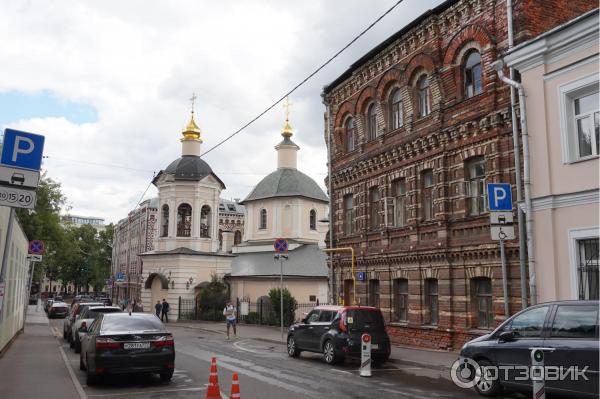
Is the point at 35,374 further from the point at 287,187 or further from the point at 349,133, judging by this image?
the point at 287,187

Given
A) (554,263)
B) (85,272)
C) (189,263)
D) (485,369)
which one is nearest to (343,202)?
(554,263)

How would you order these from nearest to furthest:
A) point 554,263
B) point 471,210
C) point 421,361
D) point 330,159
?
point 554,263 → point 421,361 → point 471,210 → point 330,159

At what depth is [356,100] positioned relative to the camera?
2409cm

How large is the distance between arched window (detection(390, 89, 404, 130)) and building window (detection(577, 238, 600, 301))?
30.6 ft

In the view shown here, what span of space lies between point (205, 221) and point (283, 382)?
35.9 meters

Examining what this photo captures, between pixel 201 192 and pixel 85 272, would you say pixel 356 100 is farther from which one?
pixel 85 272

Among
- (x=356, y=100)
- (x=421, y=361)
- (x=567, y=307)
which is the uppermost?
(x=356, y=100)

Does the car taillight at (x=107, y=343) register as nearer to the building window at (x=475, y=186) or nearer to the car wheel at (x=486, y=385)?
the car wheel at (x=486, y=385)

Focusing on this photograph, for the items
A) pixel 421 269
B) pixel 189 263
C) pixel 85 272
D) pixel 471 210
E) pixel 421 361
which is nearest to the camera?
pixel 421 361

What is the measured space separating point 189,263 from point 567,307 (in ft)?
123

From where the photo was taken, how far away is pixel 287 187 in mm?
48188

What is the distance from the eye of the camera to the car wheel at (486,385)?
10.5 metres

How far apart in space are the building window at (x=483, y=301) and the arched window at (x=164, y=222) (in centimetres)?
3303

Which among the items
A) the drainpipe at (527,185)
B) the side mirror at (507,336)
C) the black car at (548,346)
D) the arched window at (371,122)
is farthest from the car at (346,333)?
the arched window at (371,122)
